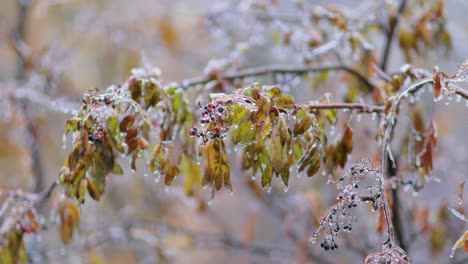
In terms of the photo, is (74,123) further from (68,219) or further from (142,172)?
(142,172)

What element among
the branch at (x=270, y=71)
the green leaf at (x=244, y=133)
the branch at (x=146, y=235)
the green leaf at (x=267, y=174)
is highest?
the branch at (x=270, y=71)

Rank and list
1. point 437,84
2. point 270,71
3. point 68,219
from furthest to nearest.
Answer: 1. point 270,71
2. point 68,219
3. point 437,84

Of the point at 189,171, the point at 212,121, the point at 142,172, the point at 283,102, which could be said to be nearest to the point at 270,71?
the point at 189,171

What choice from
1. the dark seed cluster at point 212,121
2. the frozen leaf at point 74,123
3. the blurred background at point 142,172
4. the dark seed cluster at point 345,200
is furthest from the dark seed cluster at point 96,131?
the blurred background at point 142,172

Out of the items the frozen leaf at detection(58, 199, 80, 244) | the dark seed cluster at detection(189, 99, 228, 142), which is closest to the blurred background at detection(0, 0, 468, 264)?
the frozen leaf at detection(58, 199, 80, 244)

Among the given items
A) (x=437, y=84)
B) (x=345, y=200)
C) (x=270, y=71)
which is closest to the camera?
(x=345, y=200)

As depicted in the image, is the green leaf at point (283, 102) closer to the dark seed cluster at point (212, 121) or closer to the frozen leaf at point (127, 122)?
the dark seed cluster at point (212, 121)

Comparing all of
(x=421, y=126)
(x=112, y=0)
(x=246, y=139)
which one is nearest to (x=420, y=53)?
(x=421, y=126)

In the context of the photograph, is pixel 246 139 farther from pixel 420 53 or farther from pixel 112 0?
pixel 112 0
